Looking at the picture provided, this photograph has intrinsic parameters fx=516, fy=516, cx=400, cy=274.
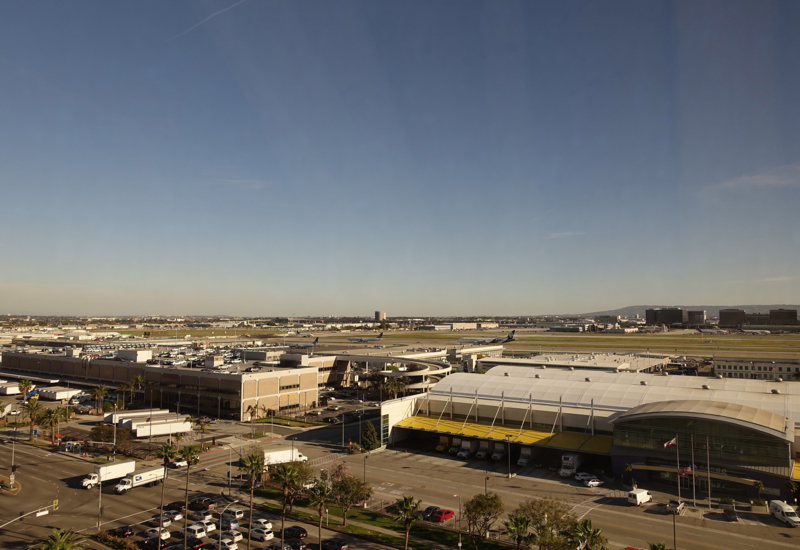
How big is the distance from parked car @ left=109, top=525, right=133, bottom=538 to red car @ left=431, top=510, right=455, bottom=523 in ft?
71.9

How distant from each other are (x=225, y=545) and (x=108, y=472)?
→ 18.4 metres

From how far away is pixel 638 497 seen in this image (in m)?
43.0

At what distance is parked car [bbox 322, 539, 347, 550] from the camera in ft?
114

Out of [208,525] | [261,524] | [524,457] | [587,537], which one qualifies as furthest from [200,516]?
[524,457]

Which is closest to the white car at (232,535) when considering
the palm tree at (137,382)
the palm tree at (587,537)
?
the palm tree at (587,537)

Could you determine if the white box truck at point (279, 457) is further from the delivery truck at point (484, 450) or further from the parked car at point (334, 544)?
the delivery truck at point (484, 450)

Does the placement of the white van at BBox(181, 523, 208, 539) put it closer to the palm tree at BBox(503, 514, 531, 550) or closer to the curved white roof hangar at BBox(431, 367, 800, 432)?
the palm tree at BBox(503, 514, 531, 550)

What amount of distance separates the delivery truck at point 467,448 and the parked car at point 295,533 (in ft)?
84.6

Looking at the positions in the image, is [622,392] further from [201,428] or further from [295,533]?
[201,428]

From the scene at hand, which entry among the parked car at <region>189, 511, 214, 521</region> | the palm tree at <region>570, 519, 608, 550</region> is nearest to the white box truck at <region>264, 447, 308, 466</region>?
the parked car at <region>189, 511, 214, 521</region>

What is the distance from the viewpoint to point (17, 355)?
11969 cm

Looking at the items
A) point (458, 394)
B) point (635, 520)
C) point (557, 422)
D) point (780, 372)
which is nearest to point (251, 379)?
point (458, 394)

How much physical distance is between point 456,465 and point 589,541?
28725mm

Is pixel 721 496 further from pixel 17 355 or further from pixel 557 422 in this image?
pixel 17 355
